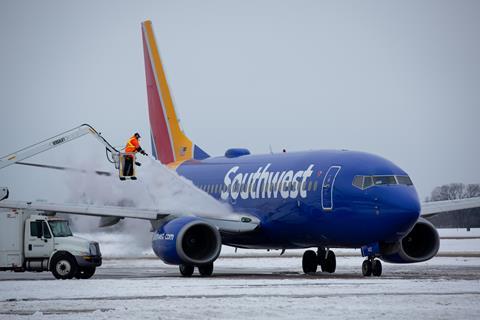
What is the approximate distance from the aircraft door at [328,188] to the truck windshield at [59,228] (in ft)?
28.4

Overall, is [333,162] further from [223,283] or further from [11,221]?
[11,221]

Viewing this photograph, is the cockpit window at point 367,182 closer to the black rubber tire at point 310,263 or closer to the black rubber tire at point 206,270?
the black rubber tire at point 310,263

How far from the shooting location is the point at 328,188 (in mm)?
31969

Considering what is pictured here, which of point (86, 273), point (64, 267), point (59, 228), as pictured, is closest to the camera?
point (64, 267)

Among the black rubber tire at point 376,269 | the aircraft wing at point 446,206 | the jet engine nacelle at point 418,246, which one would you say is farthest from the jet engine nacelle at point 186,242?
the aircraft wing at point 446,206

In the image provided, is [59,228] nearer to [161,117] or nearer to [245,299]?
[161,117]

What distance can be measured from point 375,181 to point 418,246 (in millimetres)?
4292

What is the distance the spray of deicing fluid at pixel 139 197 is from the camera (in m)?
38.0

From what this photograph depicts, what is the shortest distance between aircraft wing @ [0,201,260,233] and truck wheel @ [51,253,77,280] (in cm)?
221

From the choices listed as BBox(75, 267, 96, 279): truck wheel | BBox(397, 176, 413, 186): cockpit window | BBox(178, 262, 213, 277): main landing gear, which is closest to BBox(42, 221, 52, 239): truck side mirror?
BBox(75, 267, 96, 279): truck wheel

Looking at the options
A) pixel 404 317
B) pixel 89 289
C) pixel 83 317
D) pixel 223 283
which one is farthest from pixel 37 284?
pixel 404 317

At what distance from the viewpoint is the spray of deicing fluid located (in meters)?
38.0

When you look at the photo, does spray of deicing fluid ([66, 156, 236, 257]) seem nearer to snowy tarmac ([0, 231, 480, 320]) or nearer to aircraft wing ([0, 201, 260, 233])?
aircraft wing ([0, 201, 260, 233])

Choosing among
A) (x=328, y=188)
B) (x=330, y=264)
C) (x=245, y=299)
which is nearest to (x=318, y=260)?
(x=330, y=264)
